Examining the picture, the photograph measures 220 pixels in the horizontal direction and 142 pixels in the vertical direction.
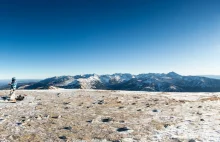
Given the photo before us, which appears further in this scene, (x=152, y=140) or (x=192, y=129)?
(x=192, y=129)

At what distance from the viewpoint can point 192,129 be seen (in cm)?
1491

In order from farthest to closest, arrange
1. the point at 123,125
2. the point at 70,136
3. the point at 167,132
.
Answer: the point at 123,125 → the point at 167,132 → the point at 70,136

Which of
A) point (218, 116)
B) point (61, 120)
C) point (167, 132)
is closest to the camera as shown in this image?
point (167, 132)

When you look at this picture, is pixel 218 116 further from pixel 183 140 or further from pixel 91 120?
pixel 91 120

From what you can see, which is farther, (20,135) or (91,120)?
(91,120)

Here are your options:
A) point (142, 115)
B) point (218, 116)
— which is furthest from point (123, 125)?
point (218, 116)

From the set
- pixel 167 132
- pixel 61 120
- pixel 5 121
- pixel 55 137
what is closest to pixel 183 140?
pixel 167 132

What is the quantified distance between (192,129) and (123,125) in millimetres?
5419

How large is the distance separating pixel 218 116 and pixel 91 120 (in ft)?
41.8

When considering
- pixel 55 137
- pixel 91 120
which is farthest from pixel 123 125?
pixel 55 137

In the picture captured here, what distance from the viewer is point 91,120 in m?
17.9

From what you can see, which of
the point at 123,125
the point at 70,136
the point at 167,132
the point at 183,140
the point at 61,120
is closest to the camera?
the point at 183,140

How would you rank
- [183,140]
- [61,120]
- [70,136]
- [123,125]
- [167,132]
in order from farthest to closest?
[61,120] < [123,125] < [167,132] < [70,136] < [183,140]

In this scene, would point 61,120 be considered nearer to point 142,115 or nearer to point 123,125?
point 123,125
